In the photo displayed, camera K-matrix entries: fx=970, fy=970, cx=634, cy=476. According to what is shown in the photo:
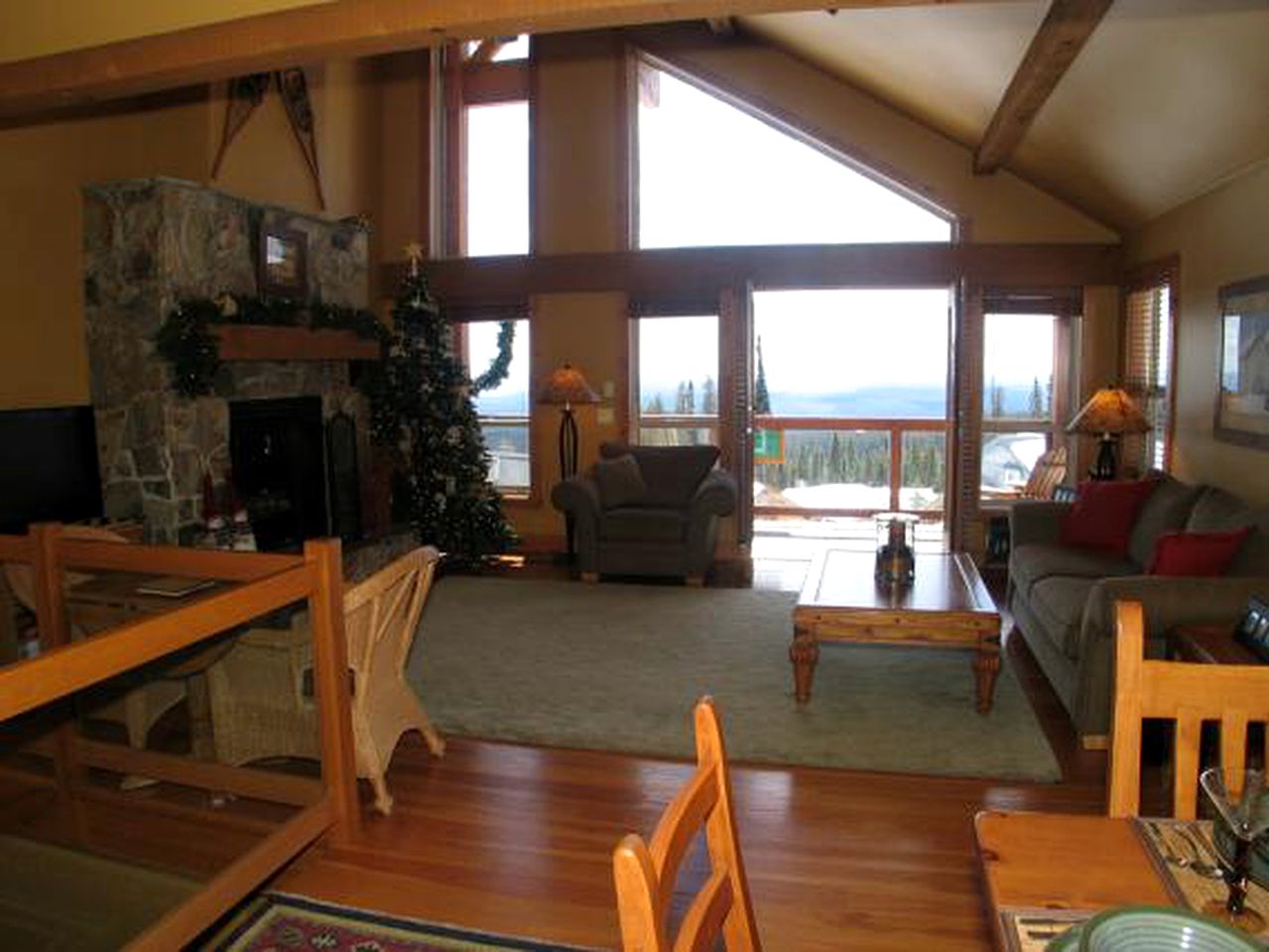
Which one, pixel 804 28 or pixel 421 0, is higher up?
pixel 804 28

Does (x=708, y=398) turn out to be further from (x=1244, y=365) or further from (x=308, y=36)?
(x=308, y=36)

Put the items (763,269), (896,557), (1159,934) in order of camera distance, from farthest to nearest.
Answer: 1. (763,269)
2. (896,557)
3. (1159,934)

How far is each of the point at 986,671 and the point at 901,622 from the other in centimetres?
42

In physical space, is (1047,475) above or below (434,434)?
below

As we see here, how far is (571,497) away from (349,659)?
11.6 feet

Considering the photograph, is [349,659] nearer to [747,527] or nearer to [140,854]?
[140,854]

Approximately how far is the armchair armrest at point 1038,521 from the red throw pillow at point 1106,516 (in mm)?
98

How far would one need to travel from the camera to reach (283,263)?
6.47 meters

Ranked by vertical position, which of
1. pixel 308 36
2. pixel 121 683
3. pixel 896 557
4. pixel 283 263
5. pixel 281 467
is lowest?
pixel 121 683

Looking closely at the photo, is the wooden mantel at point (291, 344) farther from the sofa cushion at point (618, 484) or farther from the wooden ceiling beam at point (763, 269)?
the sofa cushion at point (618, 484)

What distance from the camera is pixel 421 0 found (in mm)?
3020

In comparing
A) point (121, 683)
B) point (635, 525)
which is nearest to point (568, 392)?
point (635, 525)

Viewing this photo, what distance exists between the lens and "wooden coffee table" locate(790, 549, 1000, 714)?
4.03 m

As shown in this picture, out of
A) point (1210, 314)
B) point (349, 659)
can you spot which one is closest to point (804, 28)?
point (1210, 314)
